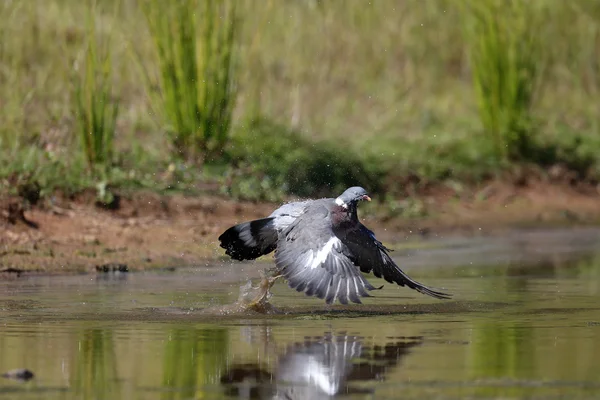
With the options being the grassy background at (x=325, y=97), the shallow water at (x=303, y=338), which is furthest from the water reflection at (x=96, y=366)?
the grassy background at (x=325, y=97)

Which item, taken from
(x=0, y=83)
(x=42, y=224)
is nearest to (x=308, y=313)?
(x=42, y=224)

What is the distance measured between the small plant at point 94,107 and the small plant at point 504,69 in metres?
4.30

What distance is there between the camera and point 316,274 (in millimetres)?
8031

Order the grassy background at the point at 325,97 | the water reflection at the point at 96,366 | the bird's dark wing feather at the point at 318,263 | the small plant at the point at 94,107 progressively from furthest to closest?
1. the grassy background at the point at 325,97
2. the small plant at the point at 94,107
3. the bird's dark wing feather at the point at 318,263
4. the water reflection at the point at 96,366

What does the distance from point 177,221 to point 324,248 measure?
151 inches

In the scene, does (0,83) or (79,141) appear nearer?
(79,141)

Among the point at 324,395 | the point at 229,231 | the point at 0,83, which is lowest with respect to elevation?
the point at 324,395

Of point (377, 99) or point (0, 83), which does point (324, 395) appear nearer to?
point (0, 83)

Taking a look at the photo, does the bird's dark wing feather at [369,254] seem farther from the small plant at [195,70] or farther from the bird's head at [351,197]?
the small plant at [195,70]

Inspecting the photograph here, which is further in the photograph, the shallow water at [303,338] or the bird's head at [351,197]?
the bird's head at [351,197]

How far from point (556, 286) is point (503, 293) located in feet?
1.77

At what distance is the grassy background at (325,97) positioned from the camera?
12.5 meters

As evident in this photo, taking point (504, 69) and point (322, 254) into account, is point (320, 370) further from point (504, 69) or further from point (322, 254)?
point (504, 69)

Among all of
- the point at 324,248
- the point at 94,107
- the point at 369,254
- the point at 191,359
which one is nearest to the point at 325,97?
the point at 94,107
